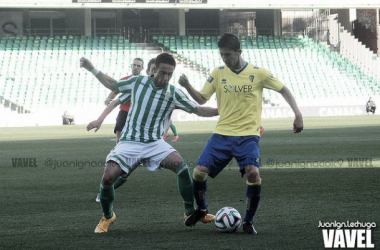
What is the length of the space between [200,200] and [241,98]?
115 cm

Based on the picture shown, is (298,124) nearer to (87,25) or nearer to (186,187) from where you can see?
(186,187)

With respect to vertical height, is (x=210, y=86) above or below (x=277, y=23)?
below

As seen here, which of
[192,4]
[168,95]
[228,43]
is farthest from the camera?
[192,4]

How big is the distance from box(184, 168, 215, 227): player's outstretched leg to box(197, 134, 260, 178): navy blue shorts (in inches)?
4.8

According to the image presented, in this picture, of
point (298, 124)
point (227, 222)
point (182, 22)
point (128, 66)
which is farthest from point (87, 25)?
point (227, 222)

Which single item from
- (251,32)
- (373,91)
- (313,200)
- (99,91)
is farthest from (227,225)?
(251,32)

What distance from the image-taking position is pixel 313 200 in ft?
34.8

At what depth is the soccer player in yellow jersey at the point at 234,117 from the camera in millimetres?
8594

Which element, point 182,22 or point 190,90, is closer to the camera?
point 190,90

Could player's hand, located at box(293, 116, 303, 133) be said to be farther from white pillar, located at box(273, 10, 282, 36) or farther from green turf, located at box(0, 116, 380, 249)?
white pillar, located at box(273, 10, 282, 36)

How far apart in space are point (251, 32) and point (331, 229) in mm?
55378

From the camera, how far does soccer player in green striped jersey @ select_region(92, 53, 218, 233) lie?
340 inches

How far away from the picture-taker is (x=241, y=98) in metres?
8.80

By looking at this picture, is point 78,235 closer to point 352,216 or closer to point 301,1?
point 352,216
